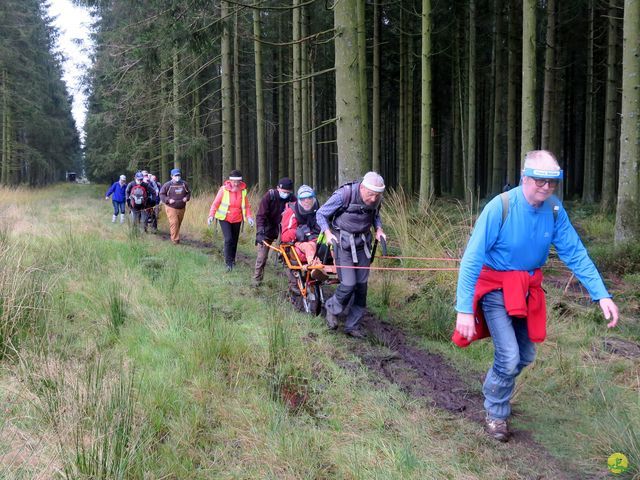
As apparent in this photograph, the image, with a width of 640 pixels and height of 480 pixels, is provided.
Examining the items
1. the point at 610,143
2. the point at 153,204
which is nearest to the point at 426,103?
the point at 610,143

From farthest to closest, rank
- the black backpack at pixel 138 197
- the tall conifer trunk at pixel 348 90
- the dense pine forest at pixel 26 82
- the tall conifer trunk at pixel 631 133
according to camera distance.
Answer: the dense pine forest at pixel 26 82, the black backpack at pixel 138 197, the tall conifer trunk at pixel 631 133, the tall conifer trunk at pixel 348 90

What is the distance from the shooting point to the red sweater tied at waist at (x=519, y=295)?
135 inches

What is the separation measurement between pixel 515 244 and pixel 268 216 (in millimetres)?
5511

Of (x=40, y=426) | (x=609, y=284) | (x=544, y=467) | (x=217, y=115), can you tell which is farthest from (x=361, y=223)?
(x=217, y=115)

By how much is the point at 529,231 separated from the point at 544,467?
5.23ft

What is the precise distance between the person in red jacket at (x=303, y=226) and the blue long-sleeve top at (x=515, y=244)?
3.66m

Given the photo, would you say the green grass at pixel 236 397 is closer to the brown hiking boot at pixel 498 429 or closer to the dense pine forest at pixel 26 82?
the brown hiking boot at pixel 498 429

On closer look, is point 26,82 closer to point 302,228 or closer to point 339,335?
point 302,228

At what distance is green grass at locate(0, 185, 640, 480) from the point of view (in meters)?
3.06

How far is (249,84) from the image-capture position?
1077 inches

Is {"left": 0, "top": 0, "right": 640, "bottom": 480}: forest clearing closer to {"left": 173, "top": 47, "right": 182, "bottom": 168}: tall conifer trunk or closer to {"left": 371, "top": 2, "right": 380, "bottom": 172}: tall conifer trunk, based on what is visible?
{"left": 173, "top": 47, "right": 182, "bottom": 168}: tall conifer trunk

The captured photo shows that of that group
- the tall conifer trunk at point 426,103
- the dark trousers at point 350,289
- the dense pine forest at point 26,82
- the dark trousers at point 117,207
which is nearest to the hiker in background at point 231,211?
the dark trousers at point 350,289

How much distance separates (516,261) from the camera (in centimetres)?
348

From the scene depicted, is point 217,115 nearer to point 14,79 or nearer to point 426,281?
point 14,79
